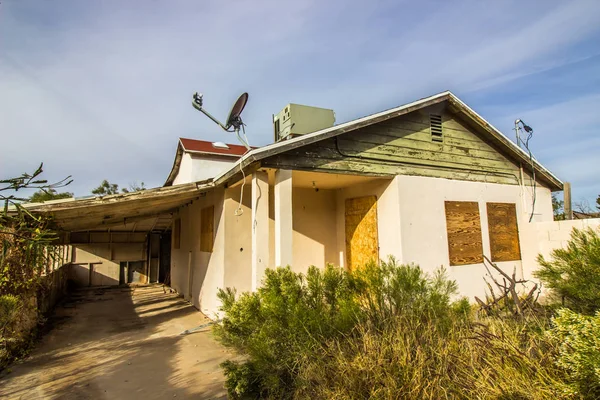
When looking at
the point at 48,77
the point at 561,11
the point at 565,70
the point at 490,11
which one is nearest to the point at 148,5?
the point at 48,77

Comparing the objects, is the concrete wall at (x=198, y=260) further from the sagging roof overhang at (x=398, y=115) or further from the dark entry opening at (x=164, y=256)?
the dark entry opening at (x=164, y=256)

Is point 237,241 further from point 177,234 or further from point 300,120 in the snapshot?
point 177,234

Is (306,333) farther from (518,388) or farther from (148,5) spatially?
(148,5)

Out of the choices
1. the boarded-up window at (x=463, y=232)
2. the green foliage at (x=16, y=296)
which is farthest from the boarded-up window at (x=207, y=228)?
the boarded-up window at (x=463, y=232)

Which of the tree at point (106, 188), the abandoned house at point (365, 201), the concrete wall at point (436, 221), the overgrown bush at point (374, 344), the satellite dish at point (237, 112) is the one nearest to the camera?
the overgrown bush at point (374, 344)

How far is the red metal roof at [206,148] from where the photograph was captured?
14544mm

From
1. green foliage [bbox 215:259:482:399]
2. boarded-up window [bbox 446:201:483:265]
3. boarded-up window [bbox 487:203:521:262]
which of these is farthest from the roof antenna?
boarded-up window [bbox 487:203:521:262]

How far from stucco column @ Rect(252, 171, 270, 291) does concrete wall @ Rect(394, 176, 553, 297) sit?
10.0ft

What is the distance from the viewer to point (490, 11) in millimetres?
6812

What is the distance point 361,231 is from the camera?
8039mm

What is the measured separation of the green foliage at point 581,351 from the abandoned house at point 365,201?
13.3 feet

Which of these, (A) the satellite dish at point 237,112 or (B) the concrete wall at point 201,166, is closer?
(A) the satellite dish at point 237,112

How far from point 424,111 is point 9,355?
9.53 m

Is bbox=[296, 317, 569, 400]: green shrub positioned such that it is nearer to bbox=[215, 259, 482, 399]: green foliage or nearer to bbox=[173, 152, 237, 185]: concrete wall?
bbox=[215, 259, 482, 399]: green foliage
